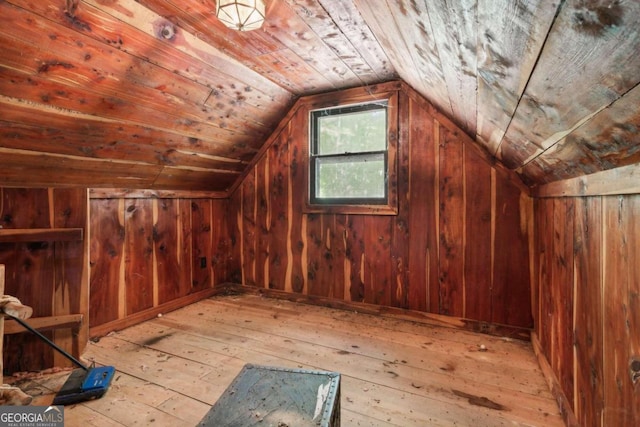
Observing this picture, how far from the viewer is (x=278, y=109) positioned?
9.66 ft

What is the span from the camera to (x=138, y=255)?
256cm

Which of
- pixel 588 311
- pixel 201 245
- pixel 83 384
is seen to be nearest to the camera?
pixel 588 311

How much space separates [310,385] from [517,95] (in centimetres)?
120

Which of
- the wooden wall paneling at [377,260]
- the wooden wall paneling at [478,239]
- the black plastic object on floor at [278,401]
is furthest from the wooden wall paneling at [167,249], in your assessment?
the wooden wall paneling at [478,239]

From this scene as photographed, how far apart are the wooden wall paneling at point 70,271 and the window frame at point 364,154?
5.84ft

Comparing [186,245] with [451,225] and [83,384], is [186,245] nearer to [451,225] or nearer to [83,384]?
[83,384]

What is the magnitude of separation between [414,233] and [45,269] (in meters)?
2.57

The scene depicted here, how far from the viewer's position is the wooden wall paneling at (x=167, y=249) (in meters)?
2.71

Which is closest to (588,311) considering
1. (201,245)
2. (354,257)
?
(354,257)

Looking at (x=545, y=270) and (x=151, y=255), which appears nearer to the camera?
(x=545, y=270)

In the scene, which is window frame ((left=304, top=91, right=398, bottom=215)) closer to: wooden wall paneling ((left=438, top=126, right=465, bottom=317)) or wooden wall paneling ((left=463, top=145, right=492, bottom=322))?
wooden wall paneling ((left=438, top=126, right=465, bottom=317))

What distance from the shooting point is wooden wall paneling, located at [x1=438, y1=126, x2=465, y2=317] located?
2.39 metres

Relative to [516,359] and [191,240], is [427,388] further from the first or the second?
[191,240]

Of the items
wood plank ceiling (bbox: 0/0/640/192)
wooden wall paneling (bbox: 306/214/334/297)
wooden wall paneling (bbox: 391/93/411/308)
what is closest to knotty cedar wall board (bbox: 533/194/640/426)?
wood plank ceiling (bbox: 0/0/640/192)
